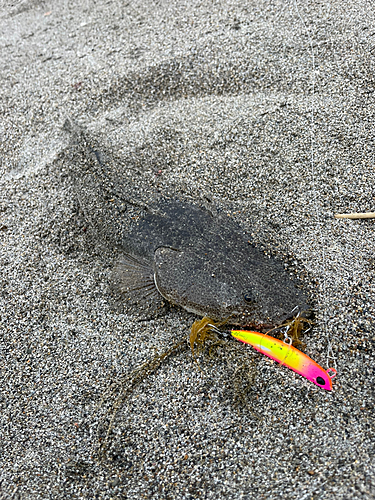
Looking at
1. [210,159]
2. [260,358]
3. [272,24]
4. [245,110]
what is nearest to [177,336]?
[260,358]

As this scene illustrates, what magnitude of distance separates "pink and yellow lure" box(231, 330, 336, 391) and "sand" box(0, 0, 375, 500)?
6 centimetres

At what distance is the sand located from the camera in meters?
2.27

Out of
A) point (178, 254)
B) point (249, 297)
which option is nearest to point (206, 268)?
point (178, 254)

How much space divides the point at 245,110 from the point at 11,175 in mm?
2461

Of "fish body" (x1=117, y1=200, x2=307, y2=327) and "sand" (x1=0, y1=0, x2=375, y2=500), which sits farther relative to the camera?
"fish body" (x1=117, y1=200, x2=307, y2=327)

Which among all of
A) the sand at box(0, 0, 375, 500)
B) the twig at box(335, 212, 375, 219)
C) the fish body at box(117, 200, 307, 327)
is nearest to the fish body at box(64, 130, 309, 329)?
the fish body at box(117, 200, 307, 327)

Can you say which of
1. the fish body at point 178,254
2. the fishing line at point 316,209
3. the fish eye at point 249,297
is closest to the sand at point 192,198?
the fishing line at point 316,209

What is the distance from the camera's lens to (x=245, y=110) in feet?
12.4

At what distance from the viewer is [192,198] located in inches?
128

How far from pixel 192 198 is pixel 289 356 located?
1484 mm

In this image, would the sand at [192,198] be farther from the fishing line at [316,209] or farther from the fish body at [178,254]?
the fish body at [178,254]

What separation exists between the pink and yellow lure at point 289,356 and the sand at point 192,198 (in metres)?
0.06

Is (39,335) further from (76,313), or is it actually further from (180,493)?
(180,493)

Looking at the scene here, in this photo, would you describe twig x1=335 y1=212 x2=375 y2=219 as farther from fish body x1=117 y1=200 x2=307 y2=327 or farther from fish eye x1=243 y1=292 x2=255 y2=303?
fish eye x1=243 y1=292 x2=255 y2=303
